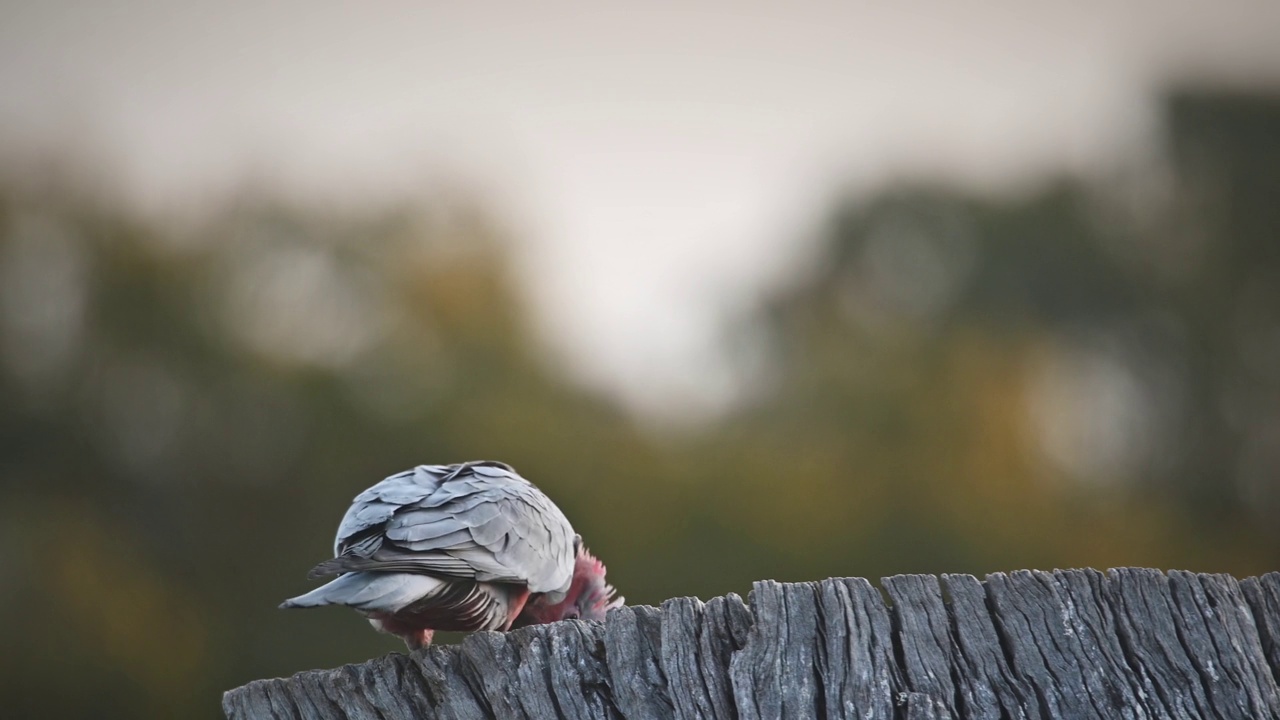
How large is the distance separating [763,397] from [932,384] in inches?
179

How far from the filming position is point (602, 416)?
2927 centimetres

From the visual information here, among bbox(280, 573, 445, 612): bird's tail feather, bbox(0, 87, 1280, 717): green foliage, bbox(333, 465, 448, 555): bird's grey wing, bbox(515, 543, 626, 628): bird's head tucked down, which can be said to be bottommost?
bbox(0, 87, 1280, 717): green foliage

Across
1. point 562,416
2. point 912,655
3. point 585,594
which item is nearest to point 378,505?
point 585,594

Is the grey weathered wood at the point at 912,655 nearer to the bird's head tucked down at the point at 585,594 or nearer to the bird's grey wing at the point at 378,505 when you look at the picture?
the bird's grey wing at the point at 378,505

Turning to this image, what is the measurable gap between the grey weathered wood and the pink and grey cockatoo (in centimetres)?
46

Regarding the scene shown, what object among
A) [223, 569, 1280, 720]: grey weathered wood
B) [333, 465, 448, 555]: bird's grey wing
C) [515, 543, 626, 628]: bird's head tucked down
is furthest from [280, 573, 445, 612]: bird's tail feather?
[515, 543, 626, 628]: bird's head tucked down

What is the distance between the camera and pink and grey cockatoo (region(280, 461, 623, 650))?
15.9 ft

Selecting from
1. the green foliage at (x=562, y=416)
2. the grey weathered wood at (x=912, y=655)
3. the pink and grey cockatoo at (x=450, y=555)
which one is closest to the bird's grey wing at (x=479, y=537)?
the pink and grey cockatoo at (x=450, y=555)

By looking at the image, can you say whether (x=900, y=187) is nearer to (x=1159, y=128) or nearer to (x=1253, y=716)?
(x=1159, y=128)

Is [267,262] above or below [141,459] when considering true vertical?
above

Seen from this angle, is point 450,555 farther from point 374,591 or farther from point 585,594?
point 585,594

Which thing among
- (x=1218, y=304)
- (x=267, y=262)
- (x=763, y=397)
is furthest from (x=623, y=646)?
(x=1218, y=304)

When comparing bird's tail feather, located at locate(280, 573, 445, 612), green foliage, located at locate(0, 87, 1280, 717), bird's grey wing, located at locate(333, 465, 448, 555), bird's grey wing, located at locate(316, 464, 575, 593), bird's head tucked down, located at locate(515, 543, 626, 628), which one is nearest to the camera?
bird's tail feather, located at locate(280, 573, 445, 612)

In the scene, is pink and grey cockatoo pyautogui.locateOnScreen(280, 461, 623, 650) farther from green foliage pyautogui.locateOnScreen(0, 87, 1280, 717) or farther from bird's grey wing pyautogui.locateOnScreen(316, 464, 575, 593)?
green foliage pyautogui.locateOnScreen(0, 87, 1280, 717)
